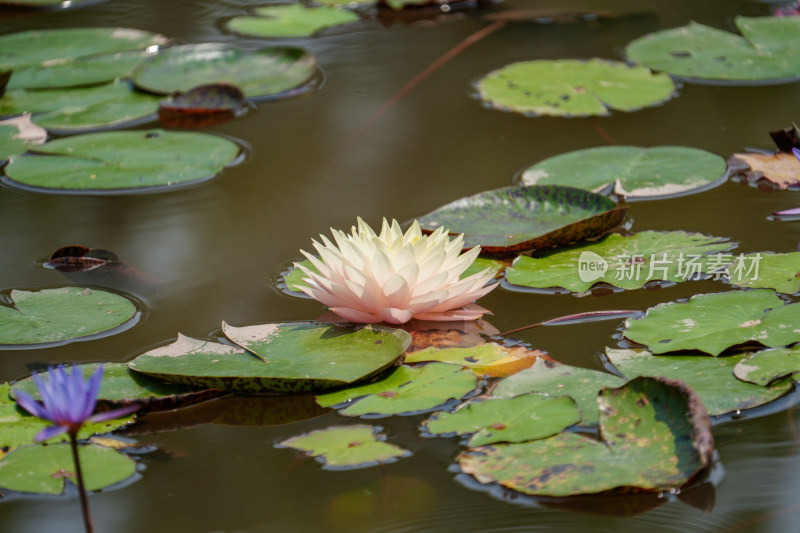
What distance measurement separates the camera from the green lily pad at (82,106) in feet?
9.73

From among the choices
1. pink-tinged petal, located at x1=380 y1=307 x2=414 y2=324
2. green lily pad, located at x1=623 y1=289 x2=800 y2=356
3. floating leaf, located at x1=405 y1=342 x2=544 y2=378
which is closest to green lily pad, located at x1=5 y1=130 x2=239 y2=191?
pink-tinged petal, located at x1=380 y1=307 x2=414 y2=324

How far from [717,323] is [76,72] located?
8.95 ft

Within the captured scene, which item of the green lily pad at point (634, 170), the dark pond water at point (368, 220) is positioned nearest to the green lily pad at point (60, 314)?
the dark pond water at point (368, 220)

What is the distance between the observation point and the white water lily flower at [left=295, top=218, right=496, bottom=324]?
1688 mm

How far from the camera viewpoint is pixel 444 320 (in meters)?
1.82

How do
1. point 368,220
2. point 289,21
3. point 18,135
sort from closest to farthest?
point 368,220, point 18,135, point 289,21

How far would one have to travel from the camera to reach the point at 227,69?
3438 millimetres

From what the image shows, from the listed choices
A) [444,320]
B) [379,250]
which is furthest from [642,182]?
[379,250]

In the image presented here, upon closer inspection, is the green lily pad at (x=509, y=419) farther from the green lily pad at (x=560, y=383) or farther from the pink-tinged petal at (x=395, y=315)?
the pink-tinged petal at (x=395, y=315)

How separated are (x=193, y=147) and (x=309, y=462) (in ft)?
5.16

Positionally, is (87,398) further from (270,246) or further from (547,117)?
(547,117)

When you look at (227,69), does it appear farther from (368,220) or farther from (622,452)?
(622,452)

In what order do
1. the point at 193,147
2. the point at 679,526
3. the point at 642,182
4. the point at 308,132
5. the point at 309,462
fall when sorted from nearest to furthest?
the point at 679,526, the point at 309,462, the point at 642,182, the point at 193,147, the point at 308,132

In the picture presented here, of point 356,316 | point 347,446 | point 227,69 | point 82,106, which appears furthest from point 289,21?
point 347,446
